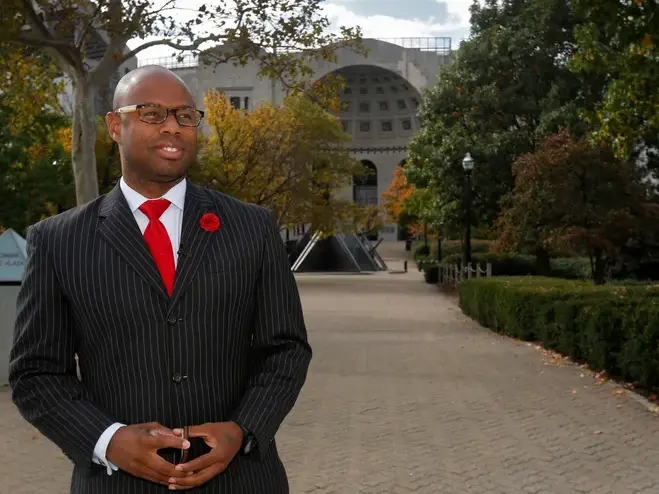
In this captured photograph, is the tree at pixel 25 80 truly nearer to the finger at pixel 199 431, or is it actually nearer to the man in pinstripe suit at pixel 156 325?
the man in pinstripe suit at pixel 156 325

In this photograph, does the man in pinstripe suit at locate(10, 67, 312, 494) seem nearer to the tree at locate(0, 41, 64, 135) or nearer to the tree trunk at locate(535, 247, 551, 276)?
the tree at locate(0, 41, 64, 135)

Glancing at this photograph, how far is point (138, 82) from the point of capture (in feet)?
8.09

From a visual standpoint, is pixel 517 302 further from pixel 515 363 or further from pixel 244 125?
pixel 244 125

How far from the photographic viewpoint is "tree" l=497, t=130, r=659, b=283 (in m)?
21.8

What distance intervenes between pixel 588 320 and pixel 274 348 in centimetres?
1046

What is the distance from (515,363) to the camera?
13.2 m

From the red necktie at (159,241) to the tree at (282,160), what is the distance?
2949 cm

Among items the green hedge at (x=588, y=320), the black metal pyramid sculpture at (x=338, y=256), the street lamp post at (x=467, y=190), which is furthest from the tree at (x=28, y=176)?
the black metal pyramid sculpture at (x=338, y=256)

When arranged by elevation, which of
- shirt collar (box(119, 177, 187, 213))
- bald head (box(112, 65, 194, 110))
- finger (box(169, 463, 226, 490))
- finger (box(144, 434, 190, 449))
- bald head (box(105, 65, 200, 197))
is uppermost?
bald head (box(112, 65, 194, 110))

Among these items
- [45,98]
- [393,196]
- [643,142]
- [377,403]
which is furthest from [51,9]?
[393,196]

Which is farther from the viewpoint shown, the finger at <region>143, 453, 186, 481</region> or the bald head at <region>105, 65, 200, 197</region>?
the bald head at <region>105, 65, 200, 197</region>

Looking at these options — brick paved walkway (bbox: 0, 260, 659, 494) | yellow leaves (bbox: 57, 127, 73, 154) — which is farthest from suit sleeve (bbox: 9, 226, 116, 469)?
yellow leaves (bbox: 57, 127, 73, 154)

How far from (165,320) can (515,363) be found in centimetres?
1140

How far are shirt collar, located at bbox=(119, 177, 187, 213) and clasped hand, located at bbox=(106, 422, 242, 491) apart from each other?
2.07 feet
